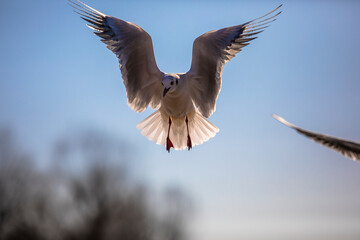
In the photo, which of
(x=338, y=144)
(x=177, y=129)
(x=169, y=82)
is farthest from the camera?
(x=177, y=129)

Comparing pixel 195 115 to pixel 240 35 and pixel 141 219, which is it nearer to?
pixel 240 35

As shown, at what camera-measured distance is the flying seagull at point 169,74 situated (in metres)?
3.64

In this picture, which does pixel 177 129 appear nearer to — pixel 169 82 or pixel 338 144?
pixel 169 82

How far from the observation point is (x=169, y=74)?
3611mm

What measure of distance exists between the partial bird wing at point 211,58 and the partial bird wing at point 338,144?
50.9 inches

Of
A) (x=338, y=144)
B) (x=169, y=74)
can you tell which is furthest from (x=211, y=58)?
(x=338, y=144)

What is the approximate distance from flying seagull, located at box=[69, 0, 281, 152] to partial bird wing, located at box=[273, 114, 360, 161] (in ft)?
4.24

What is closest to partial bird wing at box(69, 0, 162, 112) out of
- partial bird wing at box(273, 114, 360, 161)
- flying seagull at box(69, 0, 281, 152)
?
flying seagull at box(69, 0, 281, 152)

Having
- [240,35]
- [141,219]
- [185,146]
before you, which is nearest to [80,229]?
[141,219]

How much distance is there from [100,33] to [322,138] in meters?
2.13

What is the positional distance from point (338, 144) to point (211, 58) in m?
1.42

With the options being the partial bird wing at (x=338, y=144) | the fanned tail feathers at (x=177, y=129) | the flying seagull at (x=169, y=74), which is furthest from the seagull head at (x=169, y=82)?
the partial bird wing at (x=338, y=144)

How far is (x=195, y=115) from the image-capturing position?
165 inches

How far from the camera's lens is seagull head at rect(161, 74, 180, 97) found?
346 cm
